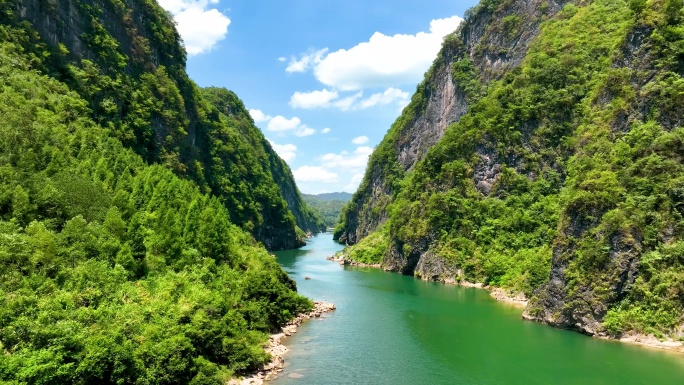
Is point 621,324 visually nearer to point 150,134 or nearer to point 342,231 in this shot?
point 150,134

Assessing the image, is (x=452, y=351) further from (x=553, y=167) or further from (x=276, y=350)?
(x=553, y=167)

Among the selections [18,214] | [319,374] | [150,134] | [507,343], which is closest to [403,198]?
[150,134]

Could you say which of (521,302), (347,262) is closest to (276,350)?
(521,302)

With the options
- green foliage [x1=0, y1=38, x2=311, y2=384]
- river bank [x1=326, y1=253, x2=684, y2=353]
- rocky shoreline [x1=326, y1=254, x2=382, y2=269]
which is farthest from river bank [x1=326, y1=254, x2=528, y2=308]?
green foliage [x1=0, y1=38, x2=311, y2=384]

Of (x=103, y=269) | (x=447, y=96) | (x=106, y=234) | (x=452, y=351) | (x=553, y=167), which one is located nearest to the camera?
(x=103, y=269)

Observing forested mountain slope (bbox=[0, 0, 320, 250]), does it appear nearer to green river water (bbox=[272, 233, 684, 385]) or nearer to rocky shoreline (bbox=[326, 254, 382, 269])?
rocky shoreline (bbox=[326, 254, 382, 269])

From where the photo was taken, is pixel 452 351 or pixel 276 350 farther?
pixel 452 351

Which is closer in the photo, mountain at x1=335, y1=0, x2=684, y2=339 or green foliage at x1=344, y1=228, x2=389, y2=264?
mountain at x1=335, y1=0, x2=684, y2=339
